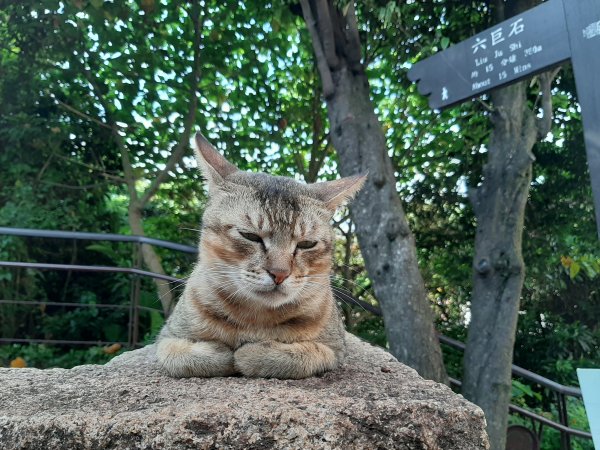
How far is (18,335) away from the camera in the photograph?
6.19 metres

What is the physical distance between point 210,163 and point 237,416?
101cm

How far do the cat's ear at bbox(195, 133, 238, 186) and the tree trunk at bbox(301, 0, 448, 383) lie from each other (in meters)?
1.88

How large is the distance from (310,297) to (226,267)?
34 centimetres

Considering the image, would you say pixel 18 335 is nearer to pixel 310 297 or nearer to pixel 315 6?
pixel 315 6

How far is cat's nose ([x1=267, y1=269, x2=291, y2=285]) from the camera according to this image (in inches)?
67.1

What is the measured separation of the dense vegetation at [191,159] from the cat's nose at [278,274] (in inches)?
161

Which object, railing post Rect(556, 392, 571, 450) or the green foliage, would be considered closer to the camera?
railing post Rect(556, 392, 571, 450)

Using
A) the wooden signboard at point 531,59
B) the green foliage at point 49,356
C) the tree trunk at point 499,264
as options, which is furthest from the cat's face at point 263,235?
the green foliage at point 49,356

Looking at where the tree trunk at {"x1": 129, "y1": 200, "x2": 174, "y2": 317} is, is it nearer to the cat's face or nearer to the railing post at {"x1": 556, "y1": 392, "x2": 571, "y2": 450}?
the cat's face

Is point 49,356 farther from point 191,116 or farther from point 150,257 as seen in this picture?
point 191,116

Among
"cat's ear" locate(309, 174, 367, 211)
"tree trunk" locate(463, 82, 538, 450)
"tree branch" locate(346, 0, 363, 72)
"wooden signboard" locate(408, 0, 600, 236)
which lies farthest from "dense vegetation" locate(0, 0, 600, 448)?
"cat's ear" locate(309, 174, 367, 211)

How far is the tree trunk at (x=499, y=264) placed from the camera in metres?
3.66

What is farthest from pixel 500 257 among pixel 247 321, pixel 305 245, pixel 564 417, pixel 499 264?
pixel 247 321

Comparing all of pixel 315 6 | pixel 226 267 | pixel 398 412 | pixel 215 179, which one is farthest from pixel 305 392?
pixel 315 6
